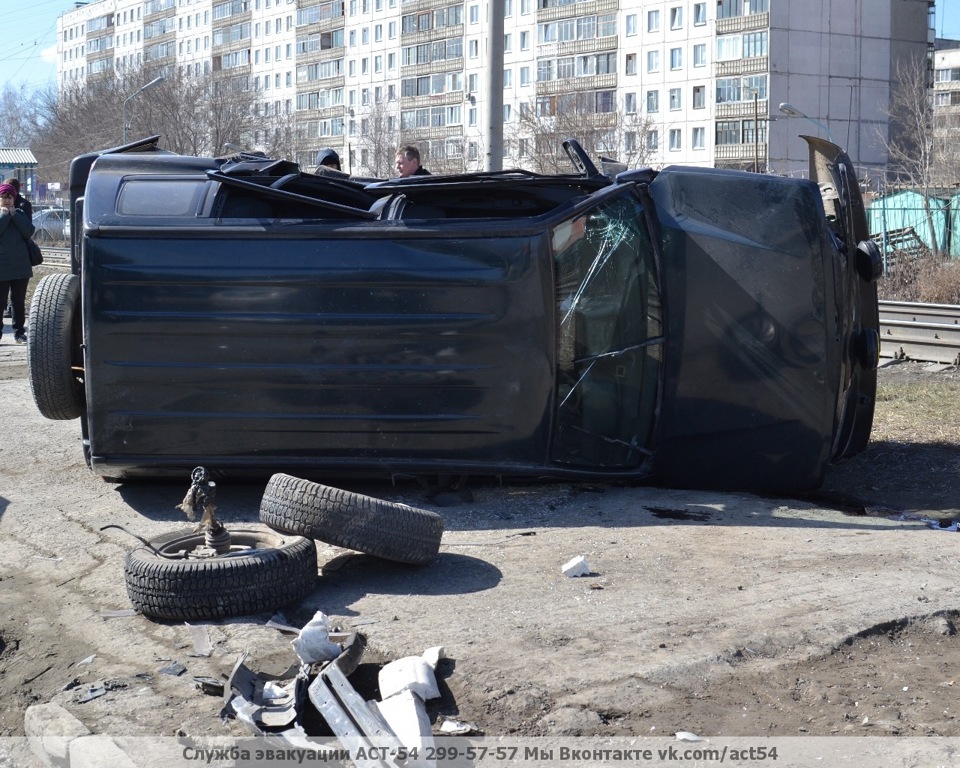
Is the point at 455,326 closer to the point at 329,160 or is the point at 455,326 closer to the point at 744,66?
the point at 329,160

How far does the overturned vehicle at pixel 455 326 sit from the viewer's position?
6.22 metres

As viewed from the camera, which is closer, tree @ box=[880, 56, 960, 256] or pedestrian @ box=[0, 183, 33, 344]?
pedestrian @ box=[0, 183, 33, 344]

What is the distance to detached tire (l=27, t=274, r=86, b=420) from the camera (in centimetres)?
670

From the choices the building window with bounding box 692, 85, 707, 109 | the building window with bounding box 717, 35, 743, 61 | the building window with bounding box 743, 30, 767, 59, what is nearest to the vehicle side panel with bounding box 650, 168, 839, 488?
the building window with bounding box 743, 30, 767, 59

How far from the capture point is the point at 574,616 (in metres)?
4.62

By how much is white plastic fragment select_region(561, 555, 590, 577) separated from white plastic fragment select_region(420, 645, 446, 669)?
3.47 feet

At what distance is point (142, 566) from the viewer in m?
4.79

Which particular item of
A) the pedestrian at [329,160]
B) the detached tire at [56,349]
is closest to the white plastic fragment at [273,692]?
the detached tire at [56,349]

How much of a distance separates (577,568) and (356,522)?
1.00 meters

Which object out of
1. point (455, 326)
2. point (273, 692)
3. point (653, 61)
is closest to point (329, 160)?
point (455, 326)

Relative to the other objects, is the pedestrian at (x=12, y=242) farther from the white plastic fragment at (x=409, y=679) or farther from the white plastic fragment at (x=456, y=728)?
the white plastic fragment at (x=456, y=728)

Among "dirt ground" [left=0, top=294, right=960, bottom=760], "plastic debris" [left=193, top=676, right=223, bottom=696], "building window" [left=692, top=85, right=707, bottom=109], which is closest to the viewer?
"dirt ground" [left=0, top=294, right=960, bottom=760]

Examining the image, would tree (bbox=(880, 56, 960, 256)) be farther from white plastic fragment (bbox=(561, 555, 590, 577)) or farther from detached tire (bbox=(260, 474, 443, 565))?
detached tire (bbox=(260, 474, 443, 565))

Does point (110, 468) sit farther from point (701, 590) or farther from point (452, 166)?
point (452, 166)
